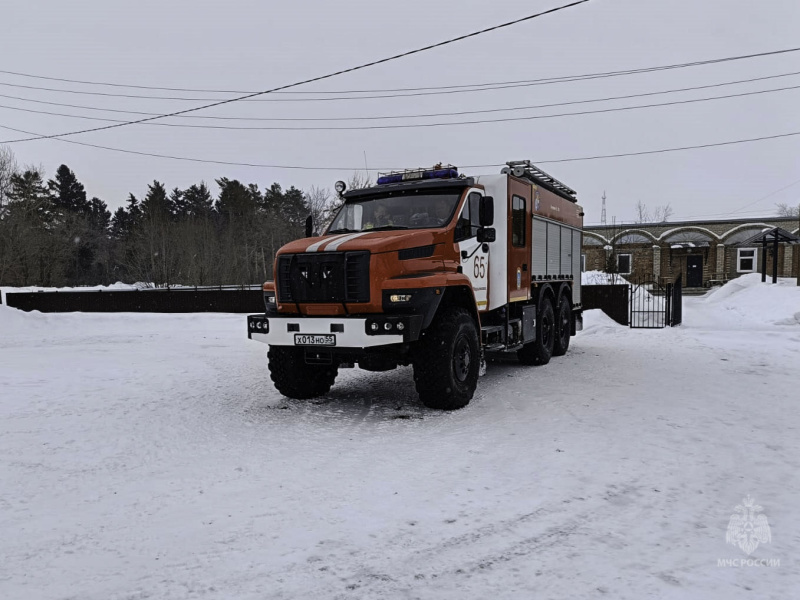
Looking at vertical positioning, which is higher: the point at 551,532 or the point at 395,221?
the point at 395,221

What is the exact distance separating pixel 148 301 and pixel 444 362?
21274 mm

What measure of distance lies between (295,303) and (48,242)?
151 feet

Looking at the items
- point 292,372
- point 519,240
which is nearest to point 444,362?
point 292,372

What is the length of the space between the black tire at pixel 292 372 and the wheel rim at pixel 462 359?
1.54 m

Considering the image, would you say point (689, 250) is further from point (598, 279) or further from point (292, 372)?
point (292, 372)

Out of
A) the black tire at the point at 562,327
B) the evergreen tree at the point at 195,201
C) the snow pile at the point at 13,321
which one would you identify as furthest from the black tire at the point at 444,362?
the evergreen tree at the point at 195,201

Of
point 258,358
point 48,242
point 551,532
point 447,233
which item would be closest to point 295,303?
point 447,233

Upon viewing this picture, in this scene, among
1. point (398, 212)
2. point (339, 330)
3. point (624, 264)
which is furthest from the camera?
point (624, 264)

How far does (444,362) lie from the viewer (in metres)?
6.53

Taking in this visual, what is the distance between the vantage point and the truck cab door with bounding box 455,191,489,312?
748 cm

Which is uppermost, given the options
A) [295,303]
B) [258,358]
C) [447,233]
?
[447,233]

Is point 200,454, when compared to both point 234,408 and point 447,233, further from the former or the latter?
point 447,233

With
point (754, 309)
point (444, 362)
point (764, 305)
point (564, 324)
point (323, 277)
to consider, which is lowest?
point (754, 309)

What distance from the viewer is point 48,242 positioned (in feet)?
145
